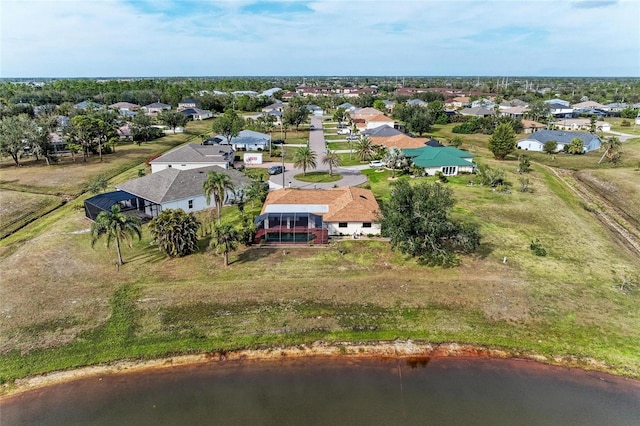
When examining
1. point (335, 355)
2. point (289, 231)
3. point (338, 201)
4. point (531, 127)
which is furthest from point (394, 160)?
point (531, 127)

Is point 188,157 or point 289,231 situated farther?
point 188,157

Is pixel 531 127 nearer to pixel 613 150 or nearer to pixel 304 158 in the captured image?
pixel 613 150

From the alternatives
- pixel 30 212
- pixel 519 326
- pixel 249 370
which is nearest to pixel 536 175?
pixel 519 326

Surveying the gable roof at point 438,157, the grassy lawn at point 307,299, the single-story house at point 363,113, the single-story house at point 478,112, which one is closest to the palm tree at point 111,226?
the grassy lawn at point 307,299

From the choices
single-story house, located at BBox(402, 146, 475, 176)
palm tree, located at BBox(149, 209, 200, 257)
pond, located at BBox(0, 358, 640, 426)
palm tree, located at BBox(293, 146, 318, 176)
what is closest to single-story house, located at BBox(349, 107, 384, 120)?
single-story house, located at BBox(402, 146, 475, 176)

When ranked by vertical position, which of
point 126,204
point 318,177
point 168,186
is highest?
point 168,186

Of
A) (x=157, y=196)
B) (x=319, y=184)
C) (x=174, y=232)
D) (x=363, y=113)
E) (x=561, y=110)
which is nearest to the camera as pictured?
(x=174, y=232)

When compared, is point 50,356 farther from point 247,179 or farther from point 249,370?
point 247,179
